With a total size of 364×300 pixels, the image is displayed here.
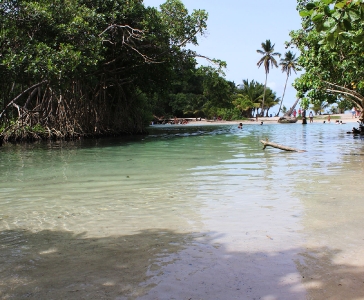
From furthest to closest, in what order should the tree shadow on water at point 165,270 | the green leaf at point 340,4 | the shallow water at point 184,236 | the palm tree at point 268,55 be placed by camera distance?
the palm tree at point 268,55 < the green leaf at point 340,4 < the shallow water at point 184,236 < the tree shadow on water at point 165,270

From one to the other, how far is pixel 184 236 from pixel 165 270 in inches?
34.6

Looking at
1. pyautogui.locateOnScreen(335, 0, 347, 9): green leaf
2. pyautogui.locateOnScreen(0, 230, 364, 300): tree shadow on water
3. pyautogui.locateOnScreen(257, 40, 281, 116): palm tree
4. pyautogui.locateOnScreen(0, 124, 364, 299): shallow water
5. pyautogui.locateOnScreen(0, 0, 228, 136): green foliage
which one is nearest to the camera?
pyautogui.locateOnScreen(0, 230, 364, 300): tree shadow on water

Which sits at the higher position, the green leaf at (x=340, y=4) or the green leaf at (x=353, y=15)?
the green leaf at (x=340, y=4)

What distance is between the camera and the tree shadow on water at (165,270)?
2.72m

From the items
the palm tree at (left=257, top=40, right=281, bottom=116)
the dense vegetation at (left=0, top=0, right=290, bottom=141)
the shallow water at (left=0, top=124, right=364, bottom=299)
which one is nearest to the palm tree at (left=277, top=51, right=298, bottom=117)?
the palm tree at (left=257, top=40, right=281, bottom=116)

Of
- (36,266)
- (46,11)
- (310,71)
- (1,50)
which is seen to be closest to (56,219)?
(36,266)

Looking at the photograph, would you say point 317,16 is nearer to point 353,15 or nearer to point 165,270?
point 353,15

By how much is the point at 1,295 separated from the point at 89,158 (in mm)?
8853

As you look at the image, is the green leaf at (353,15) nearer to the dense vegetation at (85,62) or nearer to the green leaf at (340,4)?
the green leaf at (340,4)

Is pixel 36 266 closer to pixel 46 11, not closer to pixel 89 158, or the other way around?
pixel 89 158

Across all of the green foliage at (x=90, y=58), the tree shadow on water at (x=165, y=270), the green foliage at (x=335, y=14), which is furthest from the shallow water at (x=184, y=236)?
the green foliage at (x=90, y=58)

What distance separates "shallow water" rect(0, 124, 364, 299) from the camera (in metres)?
2.83

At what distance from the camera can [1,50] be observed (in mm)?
12227

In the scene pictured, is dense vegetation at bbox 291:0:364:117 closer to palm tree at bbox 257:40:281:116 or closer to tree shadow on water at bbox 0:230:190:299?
tree shadow on water at bbox 0:230:190:299
